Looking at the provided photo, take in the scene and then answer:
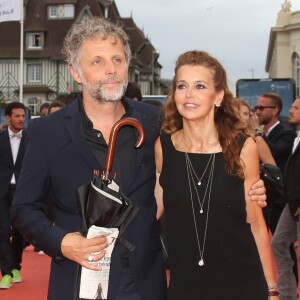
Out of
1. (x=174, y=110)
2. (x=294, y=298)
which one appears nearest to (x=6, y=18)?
(x=294, y=298)

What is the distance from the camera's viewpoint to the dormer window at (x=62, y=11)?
63.9 m

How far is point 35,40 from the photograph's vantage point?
64.6 meters

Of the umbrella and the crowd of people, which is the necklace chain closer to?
the crowd of people

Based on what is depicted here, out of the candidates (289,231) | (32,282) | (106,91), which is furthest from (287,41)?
(106,91)

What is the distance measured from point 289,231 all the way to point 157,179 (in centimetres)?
382

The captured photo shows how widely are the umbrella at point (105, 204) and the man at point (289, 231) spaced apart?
3.98 m

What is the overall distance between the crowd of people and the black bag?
3125mm

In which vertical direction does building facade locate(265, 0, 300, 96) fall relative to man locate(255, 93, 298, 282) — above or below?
above

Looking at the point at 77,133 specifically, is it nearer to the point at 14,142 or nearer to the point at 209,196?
the point at 209,196

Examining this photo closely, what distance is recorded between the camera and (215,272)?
12.0ft

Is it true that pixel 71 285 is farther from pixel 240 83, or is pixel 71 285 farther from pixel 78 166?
pixel 240 83

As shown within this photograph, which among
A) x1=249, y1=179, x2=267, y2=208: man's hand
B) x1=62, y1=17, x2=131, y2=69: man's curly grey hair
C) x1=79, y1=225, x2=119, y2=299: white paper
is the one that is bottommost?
x1=79, y1=225, x2=119, y2=299: white paper

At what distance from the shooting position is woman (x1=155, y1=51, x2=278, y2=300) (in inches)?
144

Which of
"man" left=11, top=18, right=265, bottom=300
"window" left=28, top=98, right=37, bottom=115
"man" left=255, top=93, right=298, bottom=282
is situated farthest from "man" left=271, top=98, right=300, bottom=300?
"window" left=28, top=98, right=37, bottom=115
